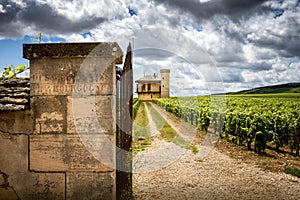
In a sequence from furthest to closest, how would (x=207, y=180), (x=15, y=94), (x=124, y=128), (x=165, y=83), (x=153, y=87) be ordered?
(x=153, y=87) → (x=165, y=83) → (x=207, y=180) → (x=124, y=128) → (x=15, y=94)

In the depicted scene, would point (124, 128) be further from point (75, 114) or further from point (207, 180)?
point (207, 180)

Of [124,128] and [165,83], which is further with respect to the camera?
[165,83]

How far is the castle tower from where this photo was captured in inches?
2959

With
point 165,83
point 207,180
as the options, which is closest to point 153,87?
point 165,83

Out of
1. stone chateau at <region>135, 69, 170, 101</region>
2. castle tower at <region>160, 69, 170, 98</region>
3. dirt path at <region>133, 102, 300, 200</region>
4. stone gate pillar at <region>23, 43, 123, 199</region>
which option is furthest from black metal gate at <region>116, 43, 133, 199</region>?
stone chateau at <region>135, 69, 170, 101</region>

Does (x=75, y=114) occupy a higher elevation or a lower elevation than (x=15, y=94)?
lower

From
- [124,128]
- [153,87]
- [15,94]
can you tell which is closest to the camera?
[15,94]

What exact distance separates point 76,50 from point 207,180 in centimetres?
458

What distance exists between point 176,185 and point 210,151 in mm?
4589

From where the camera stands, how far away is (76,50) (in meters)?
3.96

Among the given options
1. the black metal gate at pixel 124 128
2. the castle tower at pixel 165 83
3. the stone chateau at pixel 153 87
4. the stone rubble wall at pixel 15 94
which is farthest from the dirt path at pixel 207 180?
the stone chateau at pixel 153 87

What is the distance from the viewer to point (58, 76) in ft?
13.2

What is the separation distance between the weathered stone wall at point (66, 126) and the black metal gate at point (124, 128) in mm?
342

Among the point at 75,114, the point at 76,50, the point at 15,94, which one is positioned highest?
the point at 76,50
